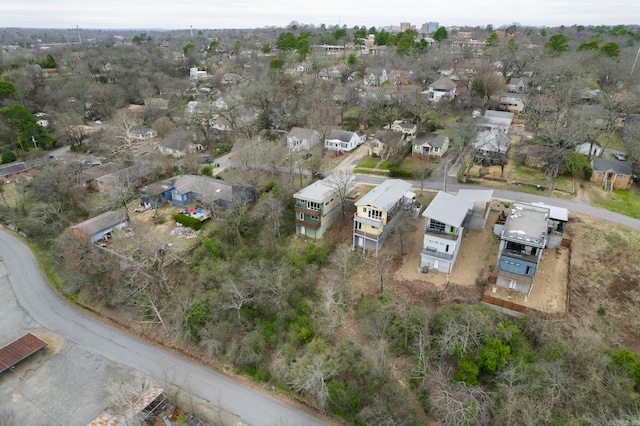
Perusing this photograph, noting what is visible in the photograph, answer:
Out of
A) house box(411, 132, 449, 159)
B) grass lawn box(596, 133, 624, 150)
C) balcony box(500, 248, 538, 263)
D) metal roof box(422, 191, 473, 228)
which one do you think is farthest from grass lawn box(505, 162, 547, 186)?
balcony box(500, 248, 538, 263)

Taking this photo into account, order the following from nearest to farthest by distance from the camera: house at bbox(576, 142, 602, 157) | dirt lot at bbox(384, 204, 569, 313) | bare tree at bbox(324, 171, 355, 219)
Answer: dirt lot at bbox(384, 204, 569, 313), bare tree at bbox(324, 171, 355, 219), house at bbox(576, 142, 602, 157)

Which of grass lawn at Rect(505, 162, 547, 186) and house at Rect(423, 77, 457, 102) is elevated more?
house at Rect(423, 77, 457, 102)

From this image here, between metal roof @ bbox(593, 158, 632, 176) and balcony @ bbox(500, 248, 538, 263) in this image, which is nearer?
balcony @ bbox(500, 248, 538, 263)

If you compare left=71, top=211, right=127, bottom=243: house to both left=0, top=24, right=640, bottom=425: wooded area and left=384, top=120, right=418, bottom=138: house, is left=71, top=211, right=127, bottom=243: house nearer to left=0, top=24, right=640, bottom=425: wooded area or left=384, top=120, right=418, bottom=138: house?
left=0, top=24, right=640, bottom=425: wooded area

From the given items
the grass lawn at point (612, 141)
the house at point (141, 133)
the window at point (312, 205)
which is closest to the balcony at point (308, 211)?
the window at point (312, 205)

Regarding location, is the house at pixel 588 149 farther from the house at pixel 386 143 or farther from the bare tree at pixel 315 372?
the bare tree at pixel 315 372

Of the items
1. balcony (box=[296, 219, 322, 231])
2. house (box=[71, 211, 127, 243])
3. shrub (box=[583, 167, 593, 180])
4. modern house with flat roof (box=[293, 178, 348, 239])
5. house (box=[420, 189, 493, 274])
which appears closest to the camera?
house (box=[420, 189, 493, 274])

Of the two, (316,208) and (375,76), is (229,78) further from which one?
(316,208)

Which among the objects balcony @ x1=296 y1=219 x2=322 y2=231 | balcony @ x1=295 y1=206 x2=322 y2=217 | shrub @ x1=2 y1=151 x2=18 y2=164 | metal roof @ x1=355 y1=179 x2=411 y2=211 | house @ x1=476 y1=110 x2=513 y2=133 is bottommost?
shrub @ x1=2 y1=151 x2=18 y2=164
